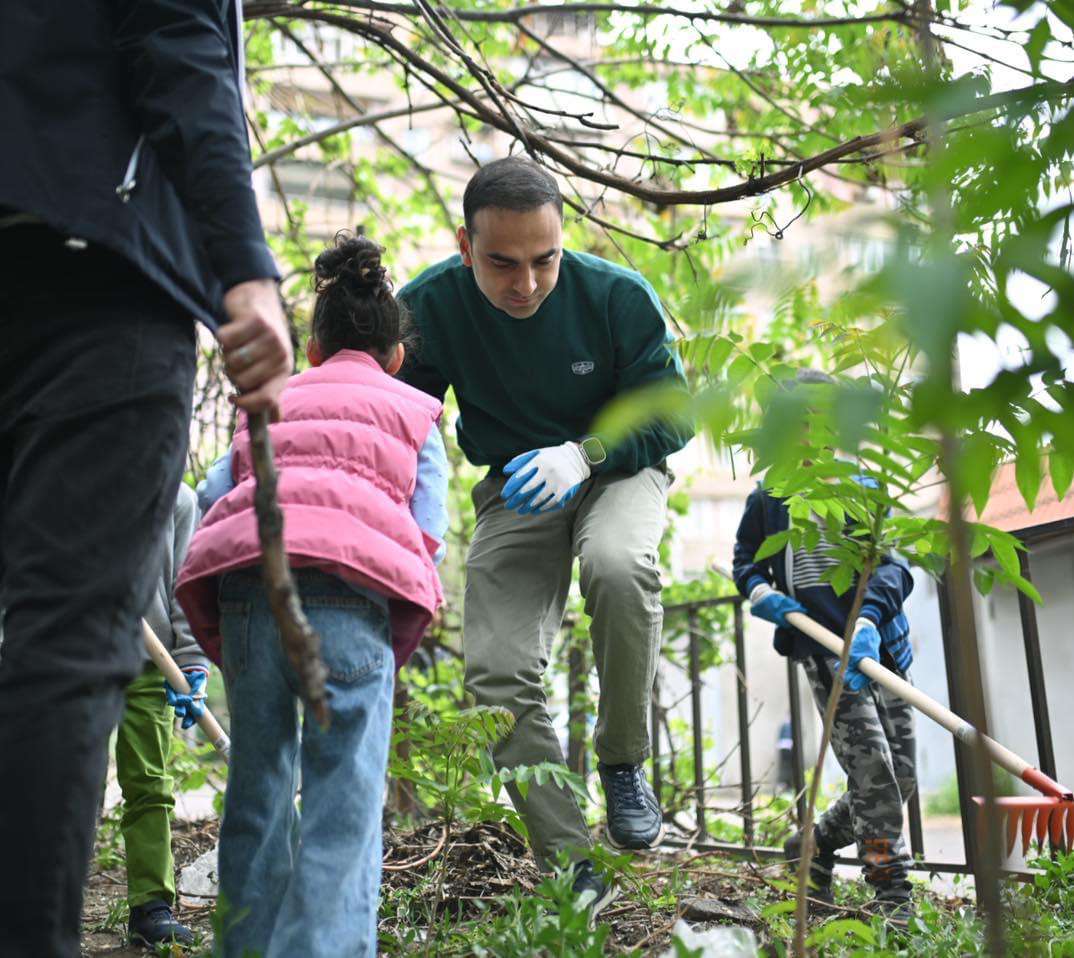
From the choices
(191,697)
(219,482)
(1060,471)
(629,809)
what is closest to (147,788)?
(191,697)

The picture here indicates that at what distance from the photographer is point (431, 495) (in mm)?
2266

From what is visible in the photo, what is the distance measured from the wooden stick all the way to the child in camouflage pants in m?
2.32

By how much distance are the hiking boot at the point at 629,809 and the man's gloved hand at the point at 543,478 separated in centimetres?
69

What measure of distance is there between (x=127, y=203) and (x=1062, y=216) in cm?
118

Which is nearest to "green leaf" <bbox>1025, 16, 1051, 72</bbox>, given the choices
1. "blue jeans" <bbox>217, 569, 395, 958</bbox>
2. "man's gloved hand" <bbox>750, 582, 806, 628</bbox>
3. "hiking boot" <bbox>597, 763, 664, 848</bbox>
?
"blue jeans" <bbox>217, 569, 395, 958</bbox>

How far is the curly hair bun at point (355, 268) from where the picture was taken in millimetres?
2459

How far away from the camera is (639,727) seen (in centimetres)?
285

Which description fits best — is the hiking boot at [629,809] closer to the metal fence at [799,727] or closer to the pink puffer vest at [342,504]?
the pink puffer vest at [342,504]

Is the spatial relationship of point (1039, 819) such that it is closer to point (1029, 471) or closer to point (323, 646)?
point (1029, 471)

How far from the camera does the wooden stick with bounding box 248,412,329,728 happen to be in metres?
1.29

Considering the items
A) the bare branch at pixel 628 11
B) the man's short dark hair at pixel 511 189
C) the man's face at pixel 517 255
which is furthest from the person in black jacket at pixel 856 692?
the bare branch at pixel 628 11

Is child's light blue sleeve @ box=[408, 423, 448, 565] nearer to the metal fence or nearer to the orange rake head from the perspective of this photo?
the orange rake head

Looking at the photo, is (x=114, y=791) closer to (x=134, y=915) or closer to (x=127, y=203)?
(x=134, y=915)

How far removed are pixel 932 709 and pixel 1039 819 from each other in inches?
15.6
